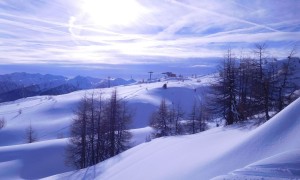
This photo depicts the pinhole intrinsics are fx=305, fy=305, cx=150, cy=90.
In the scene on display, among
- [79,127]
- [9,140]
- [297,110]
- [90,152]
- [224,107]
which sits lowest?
[9,140]

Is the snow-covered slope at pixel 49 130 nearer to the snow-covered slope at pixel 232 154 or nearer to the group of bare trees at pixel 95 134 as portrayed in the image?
the group of bare trees at pixel 95 134

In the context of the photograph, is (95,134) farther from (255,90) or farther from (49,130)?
(49,130)

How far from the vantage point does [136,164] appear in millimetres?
20438

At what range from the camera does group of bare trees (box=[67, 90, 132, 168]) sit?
35281 millimetres

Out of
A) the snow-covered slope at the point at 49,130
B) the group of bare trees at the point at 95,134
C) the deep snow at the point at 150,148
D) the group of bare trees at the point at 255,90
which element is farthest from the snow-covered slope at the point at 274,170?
the snow-covered slope at the point at 49,130

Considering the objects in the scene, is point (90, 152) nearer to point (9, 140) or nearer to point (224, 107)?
point (224, 107)

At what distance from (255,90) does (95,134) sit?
1985cm

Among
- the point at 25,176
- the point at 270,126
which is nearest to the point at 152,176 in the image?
the point at 270,126

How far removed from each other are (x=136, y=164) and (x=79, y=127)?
16.5 meters

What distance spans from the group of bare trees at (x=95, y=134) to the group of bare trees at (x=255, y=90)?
12443 millimetres

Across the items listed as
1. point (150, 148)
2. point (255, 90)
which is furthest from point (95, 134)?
point (255, 90)

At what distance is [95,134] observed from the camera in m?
36.9

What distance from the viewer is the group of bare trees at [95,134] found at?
35281mm

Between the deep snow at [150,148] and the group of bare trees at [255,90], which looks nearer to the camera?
the deep snow at [150,148]
